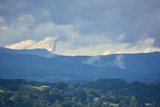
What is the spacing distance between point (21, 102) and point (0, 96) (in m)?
11.9

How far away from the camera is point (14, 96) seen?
199875 mm

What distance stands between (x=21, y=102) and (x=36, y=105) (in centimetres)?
749

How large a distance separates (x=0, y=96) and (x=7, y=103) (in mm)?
9149

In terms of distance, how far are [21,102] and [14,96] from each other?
23.1ft

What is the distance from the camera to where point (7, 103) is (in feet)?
627

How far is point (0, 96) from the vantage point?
199 m

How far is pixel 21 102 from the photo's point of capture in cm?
19475

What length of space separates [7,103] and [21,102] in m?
7.07

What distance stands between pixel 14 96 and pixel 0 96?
269 inches

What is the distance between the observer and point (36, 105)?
197 metres
